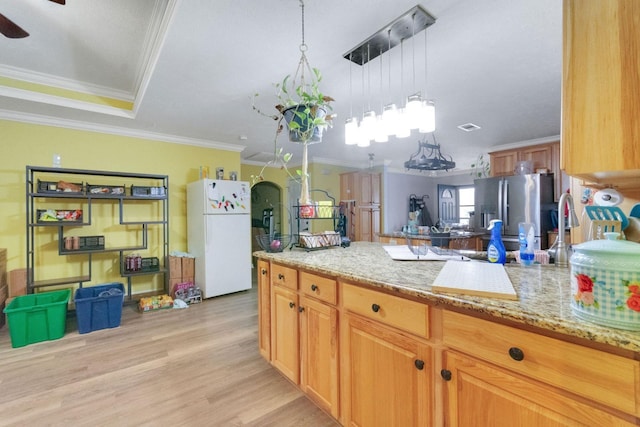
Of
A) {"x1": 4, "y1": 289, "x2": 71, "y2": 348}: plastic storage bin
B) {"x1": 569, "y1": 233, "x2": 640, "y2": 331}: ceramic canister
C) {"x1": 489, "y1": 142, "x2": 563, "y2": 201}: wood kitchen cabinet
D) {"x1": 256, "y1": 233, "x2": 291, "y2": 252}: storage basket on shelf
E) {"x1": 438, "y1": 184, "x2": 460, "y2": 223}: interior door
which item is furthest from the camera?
{"x1": 438, "y1": 184, "x2": 460, "y2": 223}: interior door

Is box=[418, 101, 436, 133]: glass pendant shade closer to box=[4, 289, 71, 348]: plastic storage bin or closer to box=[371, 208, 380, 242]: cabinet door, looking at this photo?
box=[4, 289, 71, 348]: plastic storage bin

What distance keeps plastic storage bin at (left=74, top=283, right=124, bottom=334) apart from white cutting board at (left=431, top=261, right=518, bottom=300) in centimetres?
330

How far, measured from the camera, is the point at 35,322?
2.58 m

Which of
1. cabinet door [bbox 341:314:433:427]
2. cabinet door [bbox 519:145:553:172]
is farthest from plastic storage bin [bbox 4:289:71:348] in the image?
cabinet door [bbox 519:145:553:172]

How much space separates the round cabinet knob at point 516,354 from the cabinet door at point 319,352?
812 mm

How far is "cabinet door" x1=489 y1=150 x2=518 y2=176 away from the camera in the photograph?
4887 millimetres

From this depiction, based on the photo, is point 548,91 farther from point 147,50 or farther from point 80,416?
point 80,416

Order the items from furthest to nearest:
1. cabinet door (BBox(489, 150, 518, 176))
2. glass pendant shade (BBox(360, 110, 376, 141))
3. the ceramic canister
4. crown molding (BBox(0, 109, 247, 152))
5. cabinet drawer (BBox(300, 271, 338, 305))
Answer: cabinet door (BBox(489, 150, 518, 176)) < crown molding (BBox(0, 109, 247, 152)) < glass pendant shade (BBox(360, 110, 376, 141)) < cabinet drawer (BBox(300, 271, 338, 305)) < the ceramic canister

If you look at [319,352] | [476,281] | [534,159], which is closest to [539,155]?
[534,159]

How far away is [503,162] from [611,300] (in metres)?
5.22

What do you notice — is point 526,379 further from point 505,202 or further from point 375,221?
point 375,221

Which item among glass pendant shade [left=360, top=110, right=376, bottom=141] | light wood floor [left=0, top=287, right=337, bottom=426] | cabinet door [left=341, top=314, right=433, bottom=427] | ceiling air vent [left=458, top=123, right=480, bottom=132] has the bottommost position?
light wood floor [left=0, top=287, right=337, bottom=426]

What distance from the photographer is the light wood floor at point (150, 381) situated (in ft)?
5.38

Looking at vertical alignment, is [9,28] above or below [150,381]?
above
